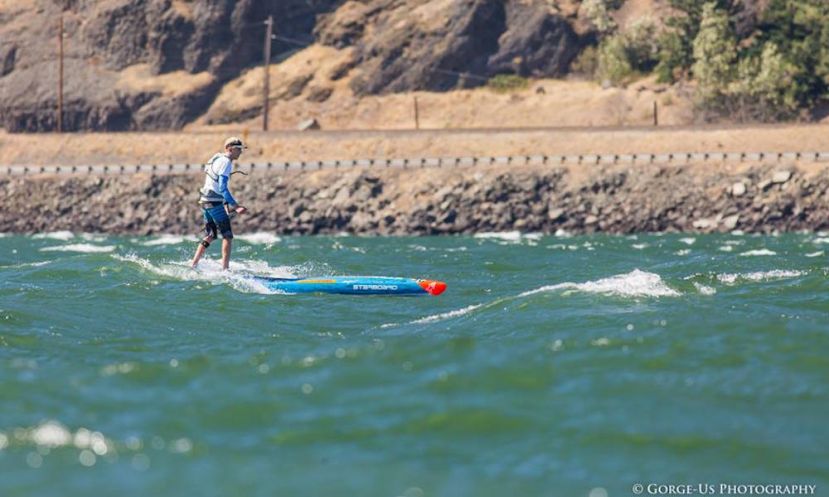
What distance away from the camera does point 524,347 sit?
751 inches

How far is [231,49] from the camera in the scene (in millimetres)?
76375

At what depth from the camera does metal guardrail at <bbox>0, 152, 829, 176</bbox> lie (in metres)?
54.1

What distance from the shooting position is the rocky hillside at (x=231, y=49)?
2884 inches

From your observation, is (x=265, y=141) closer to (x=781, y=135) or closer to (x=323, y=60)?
(x=323, y=60)

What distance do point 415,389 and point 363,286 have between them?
34.9 ft

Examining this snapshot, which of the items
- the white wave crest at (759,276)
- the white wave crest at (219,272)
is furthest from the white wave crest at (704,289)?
the white wave crest at (219,272)

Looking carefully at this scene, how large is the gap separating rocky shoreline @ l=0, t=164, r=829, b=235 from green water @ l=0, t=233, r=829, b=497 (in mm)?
23982

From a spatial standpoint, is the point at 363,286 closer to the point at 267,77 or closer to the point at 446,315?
the point at 446,315

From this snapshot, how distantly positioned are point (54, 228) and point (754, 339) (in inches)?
1673

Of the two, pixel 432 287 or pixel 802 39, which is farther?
pixel 802 39

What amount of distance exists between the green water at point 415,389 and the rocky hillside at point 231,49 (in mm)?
47310

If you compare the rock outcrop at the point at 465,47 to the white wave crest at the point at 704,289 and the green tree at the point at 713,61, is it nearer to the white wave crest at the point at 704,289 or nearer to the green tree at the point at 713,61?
the green tree at the point at 713,61

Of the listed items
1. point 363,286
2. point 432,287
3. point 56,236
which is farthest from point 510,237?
point 363,286

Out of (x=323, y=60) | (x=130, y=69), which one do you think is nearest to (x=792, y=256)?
(x=323, y=60)
